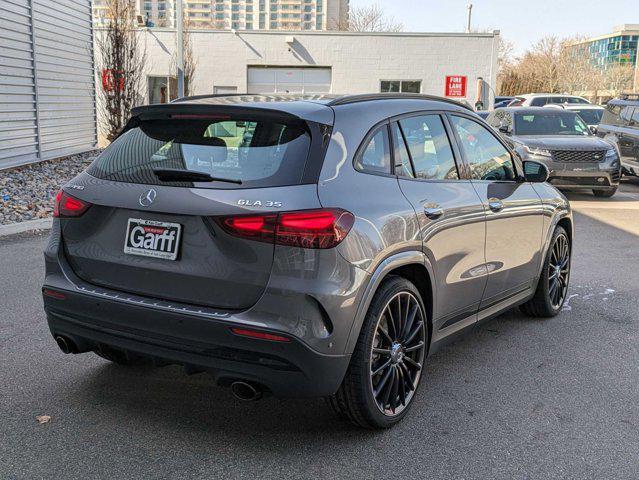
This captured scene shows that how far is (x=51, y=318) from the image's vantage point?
11.5 ft

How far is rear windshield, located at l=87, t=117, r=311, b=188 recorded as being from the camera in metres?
3.11

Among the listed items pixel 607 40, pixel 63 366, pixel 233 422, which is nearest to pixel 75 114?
A: pixel 63 366

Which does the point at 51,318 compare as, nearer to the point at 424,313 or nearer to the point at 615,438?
the point at 424,313

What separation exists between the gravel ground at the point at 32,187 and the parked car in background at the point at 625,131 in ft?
37.6

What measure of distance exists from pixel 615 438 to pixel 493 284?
1.28m

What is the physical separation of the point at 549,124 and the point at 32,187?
10173mm

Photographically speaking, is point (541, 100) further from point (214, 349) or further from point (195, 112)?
point (214, 349)

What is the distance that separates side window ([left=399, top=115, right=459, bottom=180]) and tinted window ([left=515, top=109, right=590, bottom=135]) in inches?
417

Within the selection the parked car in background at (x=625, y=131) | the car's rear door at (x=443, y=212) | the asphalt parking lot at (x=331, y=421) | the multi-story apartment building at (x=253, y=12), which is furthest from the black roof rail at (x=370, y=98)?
the multi-story apartment building at (x=253, y=12)

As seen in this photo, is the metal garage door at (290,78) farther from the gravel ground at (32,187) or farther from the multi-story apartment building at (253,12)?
the multi-story apartment building at (253,12)

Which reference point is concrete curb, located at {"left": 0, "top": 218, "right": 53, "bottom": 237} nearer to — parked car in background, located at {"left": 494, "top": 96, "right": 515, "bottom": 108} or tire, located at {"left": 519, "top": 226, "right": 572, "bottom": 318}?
tire, located at {"left": 519, "top": 226, "right": 572, "bottom": 318}

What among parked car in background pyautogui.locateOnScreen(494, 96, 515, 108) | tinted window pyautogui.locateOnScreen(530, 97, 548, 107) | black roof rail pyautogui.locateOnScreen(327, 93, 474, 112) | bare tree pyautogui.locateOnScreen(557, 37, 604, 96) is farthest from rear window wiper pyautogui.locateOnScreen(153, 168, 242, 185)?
bare tree pyautogui.locateOnScreen(557, 37, 604, 96)

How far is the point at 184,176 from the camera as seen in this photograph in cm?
320

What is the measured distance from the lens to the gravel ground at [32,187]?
9.55 meters
